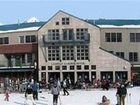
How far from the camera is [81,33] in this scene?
63.2 meters

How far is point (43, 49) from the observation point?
208 feet

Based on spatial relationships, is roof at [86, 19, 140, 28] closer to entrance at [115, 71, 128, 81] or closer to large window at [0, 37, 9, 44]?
entrance at [115, 71, 128, 81]

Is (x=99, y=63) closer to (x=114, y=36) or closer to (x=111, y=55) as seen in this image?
(x=111, y=55)

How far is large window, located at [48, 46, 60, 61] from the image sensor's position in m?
63.1

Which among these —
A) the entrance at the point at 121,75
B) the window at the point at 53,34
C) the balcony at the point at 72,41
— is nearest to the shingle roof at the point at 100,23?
the balcony at the point at 72,41

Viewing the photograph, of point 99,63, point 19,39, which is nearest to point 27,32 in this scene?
point 19,39

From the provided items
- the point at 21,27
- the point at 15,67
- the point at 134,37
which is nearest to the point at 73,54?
the point at 15,67

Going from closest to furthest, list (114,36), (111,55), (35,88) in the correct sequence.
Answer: (35,88) → (111,55) → (114,36)

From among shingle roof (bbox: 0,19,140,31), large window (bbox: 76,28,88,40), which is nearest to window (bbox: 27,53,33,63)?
shingle roof (bbox: 0,19,140,31)

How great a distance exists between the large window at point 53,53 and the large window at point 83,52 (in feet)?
8.51

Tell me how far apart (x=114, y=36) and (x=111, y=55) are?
575cm

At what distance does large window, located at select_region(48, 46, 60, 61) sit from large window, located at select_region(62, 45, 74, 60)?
75 cm

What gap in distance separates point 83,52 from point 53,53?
3.69 m

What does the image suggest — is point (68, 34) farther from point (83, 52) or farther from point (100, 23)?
point (100, 23)
